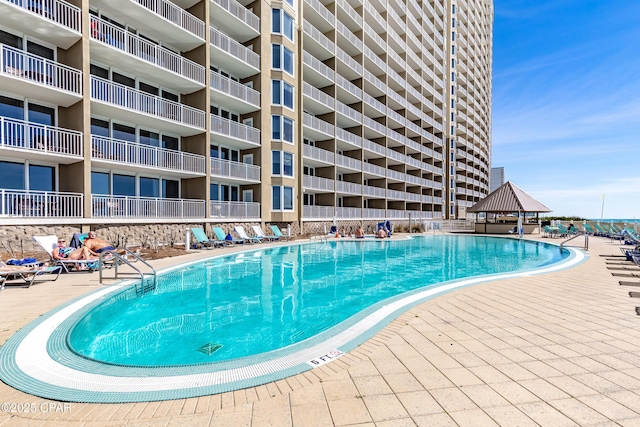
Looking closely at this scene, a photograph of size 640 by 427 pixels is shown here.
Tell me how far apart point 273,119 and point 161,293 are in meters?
15.6

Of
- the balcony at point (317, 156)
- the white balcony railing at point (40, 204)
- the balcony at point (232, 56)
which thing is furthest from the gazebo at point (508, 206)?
the white balcony railing at point (40, 204)

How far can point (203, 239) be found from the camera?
49.9ft

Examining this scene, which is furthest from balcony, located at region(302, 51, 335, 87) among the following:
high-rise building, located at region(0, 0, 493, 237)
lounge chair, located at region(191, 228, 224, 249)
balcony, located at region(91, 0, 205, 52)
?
lounge chair, located at region(191, 228, 224, 249)

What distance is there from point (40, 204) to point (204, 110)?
8.39 metres

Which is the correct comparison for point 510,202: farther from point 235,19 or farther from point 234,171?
point 235,19

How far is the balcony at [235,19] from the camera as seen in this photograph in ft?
56.9

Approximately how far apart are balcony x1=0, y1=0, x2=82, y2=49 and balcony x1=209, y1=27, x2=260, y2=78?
6484 millimetres

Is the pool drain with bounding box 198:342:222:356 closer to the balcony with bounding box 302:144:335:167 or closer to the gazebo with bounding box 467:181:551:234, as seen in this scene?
the balcony with bounding box 302:144:335:167

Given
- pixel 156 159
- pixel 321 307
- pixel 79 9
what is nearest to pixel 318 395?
pixel 321 307

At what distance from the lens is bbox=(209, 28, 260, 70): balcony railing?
17.1 meters

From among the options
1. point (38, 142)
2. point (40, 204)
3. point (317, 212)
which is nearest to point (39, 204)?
point (40, 204)

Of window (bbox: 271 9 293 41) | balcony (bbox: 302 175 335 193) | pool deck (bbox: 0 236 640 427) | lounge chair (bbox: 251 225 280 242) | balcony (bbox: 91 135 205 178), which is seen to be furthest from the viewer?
balcony (bbox: 302 175 335 193)

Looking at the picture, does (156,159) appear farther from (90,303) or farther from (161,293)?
(90,303)

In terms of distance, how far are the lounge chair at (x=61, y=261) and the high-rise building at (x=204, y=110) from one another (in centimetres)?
254
